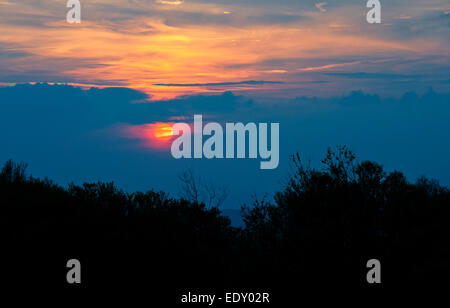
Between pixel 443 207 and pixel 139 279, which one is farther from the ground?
pixel 443 207

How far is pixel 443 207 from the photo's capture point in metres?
18.2

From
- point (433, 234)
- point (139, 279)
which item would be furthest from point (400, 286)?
point (139, 279)

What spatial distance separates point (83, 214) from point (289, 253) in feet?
25.7

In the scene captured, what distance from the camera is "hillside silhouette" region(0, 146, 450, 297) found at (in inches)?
627

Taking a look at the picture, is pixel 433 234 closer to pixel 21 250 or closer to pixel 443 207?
pixel 443 207

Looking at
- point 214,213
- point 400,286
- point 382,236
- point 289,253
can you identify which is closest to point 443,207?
point 382,236

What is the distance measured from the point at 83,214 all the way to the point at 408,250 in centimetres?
1158

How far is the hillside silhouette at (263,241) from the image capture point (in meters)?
15.9

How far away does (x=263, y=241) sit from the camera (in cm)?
→ 1855
